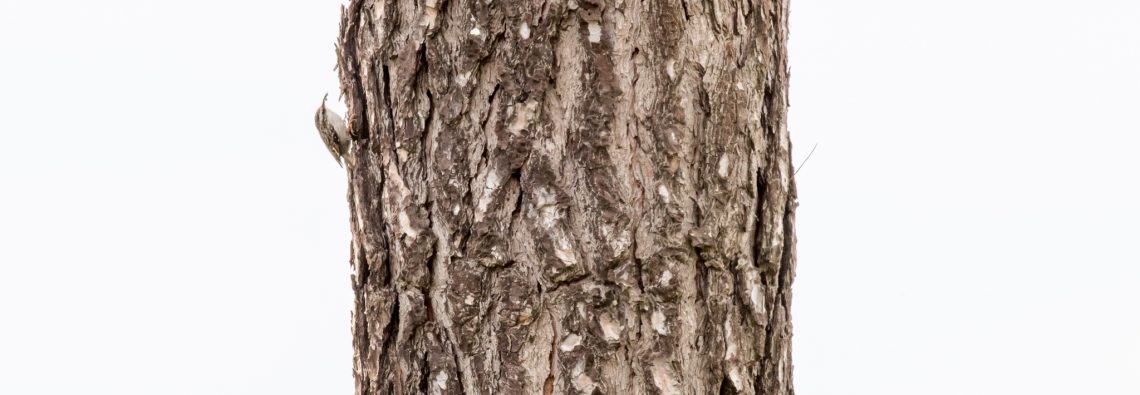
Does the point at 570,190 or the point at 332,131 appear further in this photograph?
the point at 332,131

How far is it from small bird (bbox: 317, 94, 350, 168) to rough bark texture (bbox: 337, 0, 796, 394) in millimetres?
153

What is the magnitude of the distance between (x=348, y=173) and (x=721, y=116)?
1.88ft

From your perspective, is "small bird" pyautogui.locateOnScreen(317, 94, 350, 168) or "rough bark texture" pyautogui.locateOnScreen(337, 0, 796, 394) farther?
"small bird" pyautogui.locateOnScreen(317, 94, 350, 168)

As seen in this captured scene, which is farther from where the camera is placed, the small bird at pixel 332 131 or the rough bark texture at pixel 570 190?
the small bird at pixel 332 131

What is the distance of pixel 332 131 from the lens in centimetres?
167

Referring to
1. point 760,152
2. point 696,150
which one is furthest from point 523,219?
point 760,152

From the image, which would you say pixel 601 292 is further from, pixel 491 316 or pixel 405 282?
pixel 405 282

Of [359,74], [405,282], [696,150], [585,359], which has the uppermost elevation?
[359,74]

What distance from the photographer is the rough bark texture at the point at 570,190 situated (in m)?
1.39

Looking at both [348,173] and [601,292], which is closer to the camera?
[601,292]

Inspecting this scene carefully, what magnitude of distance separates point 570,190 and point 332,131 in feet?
1.59

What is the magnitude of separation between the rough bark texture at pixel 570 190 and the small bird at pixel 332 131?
6.0 inches

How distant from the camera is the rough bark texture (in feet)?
4.56

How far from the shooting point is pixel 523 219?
140cm
